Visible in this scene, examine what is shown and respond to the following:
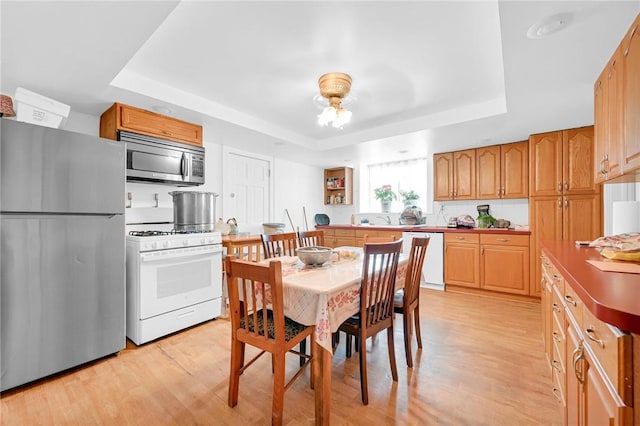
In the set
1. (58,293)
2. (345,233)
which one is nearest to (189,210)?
(58,293)

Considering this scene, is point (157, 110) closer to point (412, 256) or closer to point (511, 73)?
point (412, 256)

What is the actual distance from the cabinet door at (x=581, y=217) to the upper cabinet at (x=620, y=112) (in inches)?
59.1

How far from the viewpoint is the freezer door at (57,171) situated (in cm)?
176

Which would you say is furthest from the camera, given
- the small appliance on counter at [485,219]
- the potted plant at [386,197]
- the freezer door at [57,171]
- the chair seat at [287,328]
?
the potted plant at [386,197]

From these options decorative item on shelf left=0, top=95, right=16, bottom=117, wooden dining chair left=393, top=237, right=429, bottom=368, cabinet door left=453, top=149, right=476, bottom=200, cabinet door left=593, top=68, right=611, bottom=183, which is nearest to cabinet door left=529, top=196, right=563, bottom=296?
cabinet door left=453, top=149, right=476, bottom=200

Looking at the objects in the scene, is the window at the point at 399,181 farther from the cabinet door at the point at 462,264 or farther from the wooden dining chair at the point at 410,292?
the wooden dining chair at the point at 410,292

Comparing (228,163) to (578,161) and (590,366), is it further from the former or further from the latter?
(578,161)

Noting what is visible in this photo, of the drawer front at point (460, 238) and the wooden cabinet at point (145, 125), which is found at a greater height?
the wooden cabinet at point (145, 125)

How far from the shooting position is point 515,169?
3.84 m

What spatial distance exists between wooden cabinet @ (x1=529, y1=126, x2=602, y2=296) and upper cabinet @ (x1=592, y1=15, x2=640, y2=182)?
4.86 ft

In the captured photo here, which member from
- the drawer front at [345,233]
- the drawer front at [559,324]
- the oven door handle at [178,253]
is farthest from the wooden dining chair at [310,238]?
the drawer front at [345,233]

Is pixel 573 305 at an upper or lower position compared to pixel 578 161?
lower

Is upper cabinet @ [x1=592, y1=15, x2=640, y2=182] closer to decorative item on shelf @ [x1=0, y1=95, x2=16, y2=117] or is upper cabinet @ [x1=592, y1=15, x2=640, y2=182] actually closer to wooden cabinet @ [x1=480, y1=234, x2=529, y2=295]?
wooden cabinet @ [x1=480, y1=234, x2=529, y2=295]

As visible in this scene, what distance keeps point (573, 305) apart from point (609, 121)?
1406 millimetres
